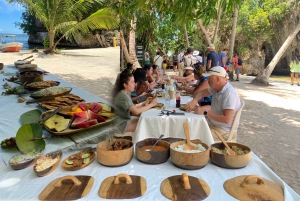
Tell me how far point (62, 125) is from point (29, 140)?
0.83ft

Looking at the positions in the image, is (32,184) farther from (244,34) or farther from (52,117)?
(244,34)

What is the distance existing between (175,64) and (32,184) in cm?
1335

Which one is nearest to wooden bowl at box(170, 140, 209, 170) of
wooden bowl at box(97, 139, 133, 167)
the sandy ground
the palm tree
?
wooden bowl at box(97, 139, 133, 167)

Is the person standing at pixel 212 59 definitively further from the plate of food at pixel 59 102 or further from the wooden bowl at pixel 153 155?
the wooden bowl at pixel 153 155

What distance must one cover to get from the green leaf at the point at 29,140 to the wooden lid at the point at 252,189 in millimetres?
1309

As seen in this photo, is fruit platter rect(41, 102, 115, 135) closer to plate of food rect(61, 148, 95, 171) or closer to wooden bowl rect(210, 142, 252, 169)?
plate of food rect(61, 148, 95, 171)

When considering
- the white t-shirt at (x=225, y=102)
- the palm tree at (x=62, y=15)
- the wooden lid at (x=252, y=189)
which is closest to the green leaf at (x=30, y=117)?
the wooden lid at (x=252, y=189)

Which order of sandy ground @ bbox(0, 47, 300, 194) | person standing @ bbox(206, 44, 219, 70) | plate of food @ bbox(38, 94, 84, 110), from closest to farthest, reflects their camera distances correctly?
plate of food @ bbox(38, 94, 84, 110)
sandy ground @ bbox(0, 47, 300, 194)
person standing @ bbox(206, 44, 219, 70)

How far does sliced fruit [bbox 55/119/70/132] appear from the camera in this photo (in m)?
1.92

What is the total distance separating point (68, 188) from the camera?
1439 mm

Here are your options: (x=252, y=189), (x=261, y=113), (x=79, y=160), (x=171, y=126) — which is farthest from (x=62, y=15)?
(x=252, y=189)

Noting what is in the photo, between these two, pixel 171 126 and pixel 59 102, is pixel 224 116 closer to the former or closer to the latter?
pixel 171 126

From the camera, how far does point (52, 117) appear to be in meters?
2.13

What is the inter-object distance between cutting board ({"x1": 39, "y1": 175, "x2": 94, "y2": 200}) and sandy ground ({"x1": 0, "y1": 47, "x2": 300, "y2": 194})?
2596mm
